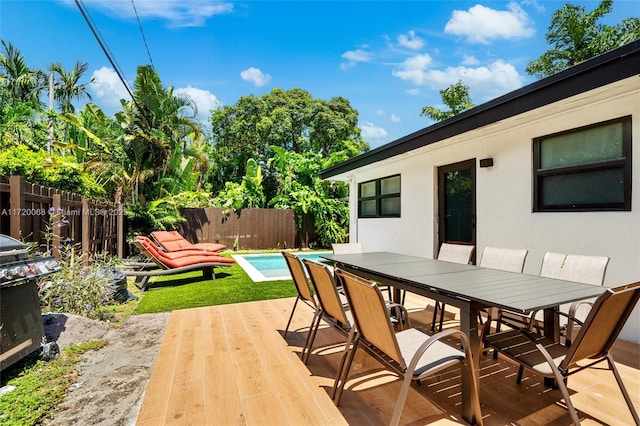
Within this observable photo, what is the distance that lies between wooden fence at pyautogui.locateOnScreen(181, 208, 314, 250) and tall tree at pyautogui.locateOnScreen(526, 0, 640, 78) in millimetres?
15594

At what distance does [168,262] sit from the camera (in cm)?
699

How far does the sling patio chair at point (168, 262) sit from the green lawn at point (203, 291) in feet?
1.07

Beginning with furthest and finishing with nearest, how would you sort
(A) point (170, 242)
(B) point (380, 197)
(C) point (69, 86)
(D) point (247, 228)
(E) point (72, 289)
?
(C) point (69, 86) → (D) point (247, 228) → (B) point (380, 197) → (A) point (170, 242) → (E) point (72, 289)

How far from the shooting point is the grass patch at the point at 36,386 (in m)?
2.30

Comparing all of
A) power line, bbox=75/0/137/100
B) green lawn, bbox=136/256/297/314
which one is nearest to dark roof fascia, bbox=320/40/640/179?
green lawn, bbox=136/256/297/314

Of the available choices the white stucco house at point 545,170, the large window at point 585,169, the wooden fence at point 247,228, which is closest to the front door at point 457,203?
the white stucco house at point 545,170

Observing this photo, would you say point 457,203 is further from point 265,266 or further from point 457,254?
point 265,266

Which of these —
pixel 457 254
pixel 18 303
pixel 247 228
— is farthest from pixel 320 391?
pixel 247 228

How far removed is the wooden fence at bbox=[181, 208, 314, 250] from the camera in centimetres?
1355

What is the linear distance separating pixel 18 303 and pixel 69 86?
90.1 feet

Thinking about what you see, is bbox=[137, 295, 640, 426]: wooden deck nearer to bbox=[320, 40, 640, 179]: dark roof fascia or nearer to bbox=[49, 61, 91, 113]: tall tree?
bbox=[320, 40, 640, 179]: dark roof fascia

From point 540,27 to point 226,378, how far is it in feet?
71.5

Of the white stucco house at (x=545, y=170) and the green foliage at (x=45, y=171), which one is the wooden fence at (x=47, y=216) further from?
the white stucco house at (x=545, y=170)

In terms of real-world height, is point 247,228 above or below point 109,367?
above
